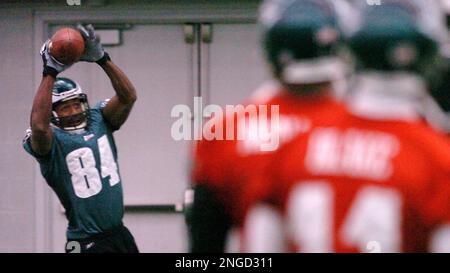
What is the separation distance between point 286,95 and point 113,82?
4.18ft

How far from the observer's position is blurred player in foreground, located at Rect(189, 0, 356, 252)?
48.6 inches

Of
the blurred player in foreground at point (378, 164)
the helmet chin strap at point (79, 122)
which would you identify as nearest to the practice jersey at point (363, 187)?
the blurred player in foreground at point (378, 164)

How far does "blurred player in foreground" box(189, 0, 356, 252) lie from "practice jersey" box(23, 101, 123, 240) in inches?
45.3

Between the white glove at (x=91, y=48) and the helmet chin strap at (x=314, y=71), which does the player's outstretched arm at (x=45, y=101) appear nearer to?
the white glove at (x=91, y=48)

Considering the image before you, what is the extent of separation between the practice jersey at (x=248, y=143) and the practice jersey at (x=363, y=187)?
0.07ft

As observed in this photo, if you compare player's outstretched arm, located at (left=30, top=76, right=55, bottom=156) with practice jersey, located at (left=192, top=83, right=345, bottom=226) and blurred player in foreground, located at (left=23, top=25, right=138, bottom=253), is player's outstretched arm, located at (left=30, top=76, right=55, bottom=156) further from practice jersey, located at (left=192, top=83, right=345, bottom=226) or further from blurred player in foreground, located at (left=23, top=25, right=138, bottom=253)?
practice jersey, located at (left=192, top=83, right=345, bottom=226)

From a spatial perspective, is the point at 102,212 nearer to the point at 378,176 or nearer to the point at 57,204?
the point at 57,204

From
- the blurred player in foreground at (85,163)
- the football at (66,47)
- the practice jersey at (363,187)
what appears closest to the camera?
the practice jersey at (363,187)

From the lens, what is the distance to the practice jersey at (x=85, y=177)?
2.43 meters

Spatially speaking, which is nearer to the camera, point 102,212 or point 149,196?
point 102,212

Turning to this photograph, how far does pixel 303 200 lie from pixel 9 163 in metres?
1.98

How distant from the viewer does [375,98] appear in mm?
1186
